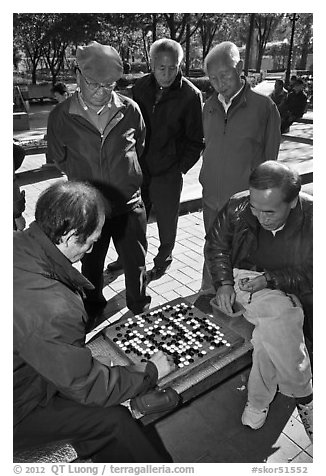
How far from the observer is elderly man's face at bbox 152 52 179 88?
13.0ft

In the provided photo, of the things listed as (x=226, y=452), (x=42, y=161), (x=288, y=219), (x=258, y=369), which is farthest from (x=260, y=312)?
(x=42, y=161)

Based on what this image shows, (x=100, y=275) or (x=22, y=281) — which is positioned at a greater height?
(x=22, y=281)

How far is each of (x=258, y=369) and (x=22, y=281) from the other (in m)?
1.53

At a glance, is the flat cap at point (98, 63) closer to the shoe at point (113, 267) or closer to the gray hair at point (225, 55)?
the gray hair at point (225, 55)

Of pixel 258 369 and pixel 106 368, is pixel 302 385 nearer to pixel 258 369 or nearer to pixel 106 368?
pixel 258 369

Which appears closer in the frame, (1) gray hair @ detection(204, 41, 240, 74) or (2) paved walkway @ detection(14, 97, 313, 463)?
(2) paved walkway @ detection(14, 97, 313, 463)

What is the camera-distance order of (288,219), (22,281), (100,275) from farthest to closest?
(100,275)
(288,219)
(22,281)

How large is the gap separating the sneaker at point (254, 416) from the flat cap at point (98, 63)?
246cm

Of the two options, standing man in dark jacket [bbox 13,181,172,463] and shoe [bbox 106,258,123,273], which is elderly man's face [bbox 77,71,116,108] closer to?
standing man in dark jacket [bbox 13,181,172,463]

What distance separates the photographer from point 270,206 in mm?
2514

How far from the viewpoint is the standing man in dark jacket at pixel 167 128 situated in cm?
405

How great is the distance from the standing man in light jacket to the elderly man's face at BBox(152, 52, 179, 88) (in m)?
0.55

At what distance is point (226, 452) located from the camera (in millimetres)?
2641

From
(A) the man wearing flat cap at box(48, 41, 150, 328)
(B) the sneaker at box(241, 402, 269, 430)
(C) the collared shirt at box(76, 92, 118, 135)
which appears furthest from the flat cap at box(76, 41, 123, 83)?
(B) the sneaker at box(241, 402, 269, 430)
